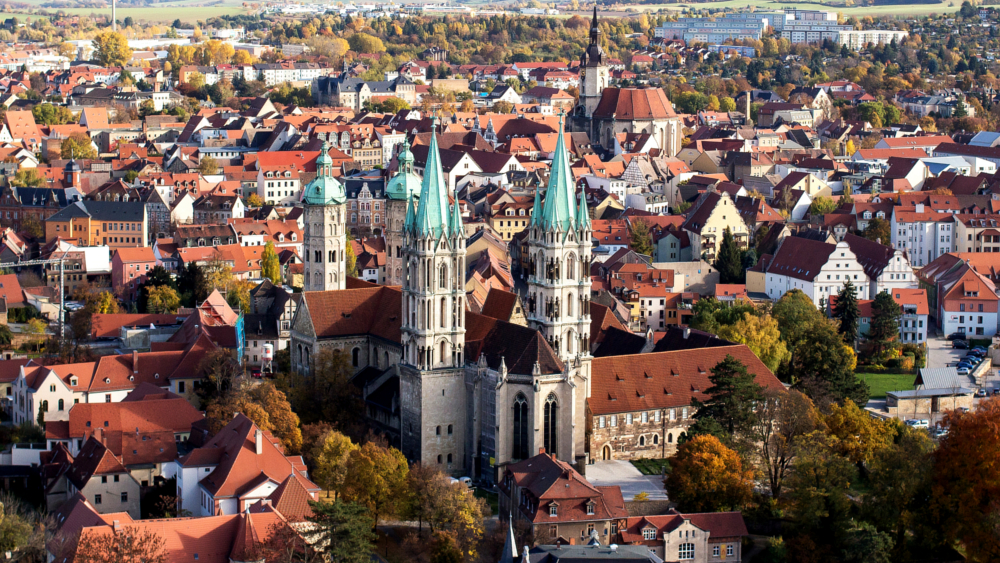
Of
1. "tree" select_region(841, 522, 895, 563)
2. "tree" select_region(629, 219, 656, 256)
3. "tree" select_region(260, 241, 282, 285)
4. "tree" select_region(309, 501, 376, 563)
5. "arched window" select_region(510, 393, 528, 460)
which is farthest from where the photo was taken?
"tree" select_region(629, 219, 656, 256)

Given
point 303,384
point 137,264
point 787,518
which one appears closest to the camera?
point 787,518

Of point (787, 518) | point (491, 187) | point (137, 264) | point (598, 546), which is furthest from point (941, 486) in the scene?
point (491, 187)

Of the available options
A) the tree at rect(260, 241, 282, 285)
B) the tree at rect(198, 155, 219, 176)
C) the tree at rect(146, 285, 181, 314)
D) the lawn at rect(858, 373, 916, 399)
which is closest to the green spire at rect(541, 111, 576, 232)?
the lawn at rect(858, 373, 916, 399)

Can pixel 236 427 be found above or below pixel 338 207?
below

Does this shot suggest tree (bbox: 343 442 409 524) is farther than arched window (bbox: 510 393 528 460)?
No

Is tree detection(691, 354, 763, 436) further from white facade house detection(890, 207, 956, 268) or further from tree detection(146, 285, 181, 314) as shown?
white facade house detection(890, 207, 956, 268)

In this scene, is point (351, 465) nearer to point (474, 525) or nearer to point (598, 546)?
point (474, 525)
